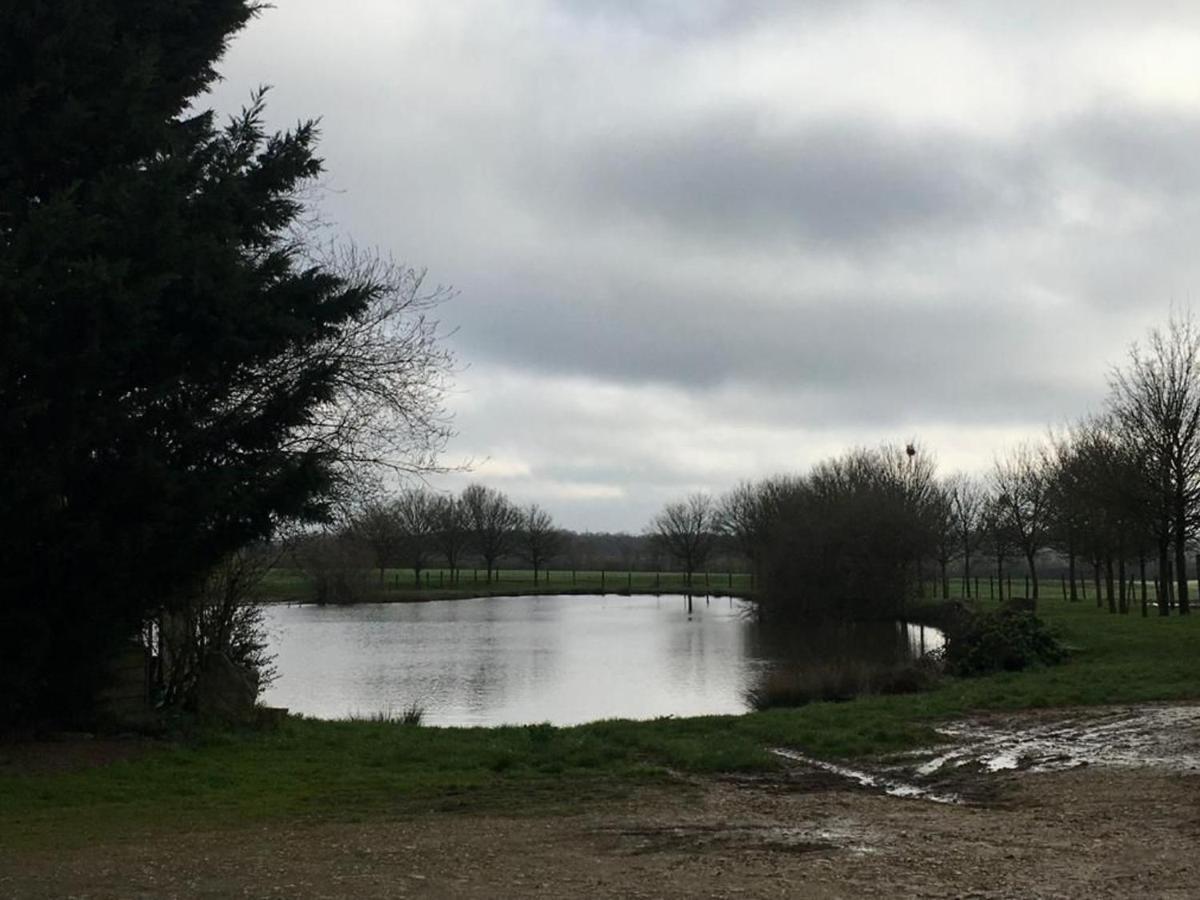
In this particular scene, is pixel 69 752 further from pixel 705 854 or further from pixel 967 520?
pixel 967 520

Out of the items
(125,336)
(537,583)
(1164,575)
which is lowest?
(537,583)

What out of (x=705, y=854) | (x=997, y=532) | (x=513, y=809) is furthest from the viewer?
(x=997, y=532)

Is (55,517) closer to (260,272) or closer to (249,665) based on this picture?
(260,272)

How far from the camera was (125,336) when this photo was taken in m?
10.3

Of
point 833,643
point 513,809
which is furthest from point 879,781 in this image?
point 833,643

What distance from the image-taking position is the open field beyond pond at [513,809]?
6.66m

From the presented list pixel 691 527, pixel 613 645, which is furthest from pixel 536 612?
pixel 691 527

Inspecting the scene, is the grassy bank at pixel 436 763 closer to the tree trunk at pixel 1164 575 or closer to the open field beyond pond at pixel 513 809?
the open field beyond pond at pixel 513 809

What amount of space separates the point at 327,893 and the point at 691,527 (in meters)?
79.3

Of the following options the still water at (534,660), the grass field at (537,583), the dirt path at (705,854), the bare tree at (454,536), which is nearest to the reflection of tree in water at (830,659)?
the still water at (534,660)

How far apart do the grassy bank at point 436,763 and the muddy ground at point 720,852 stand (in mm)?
734

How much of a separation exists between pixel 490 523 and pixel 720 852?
7214 centimetres

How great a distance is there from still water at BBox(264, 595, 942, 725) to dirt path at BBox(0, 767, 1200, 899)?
9.79 m

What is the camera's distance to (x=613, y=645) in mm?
34281
